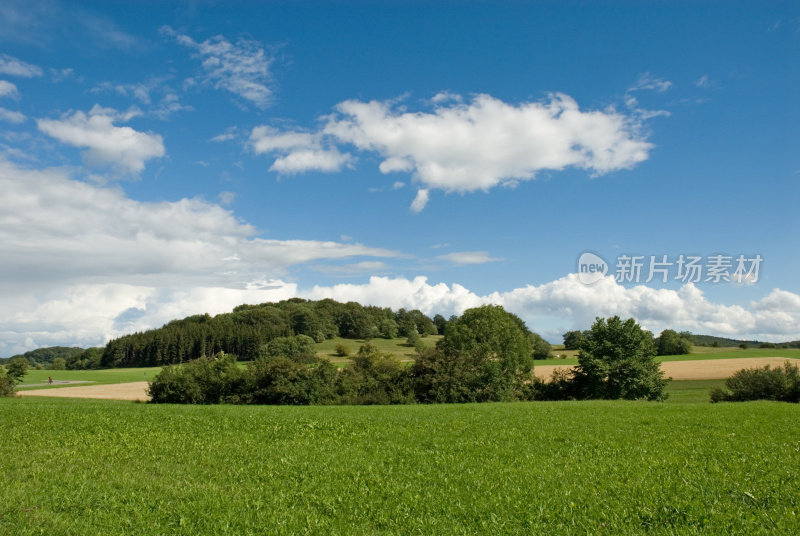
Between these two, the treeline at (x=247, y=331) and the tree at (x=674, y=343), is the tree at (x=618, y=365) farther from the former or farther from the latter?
the treeline at (x=247, y=331)

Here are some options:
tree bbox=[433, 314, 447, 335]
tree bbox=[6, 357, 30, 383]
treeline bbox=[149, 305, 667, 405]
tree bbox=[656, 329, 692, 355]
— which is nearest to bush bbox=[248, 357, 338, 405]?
treeline bbox=[149, 305, 667, 405]

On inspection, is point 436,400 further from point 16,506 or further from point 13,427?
point 16,506

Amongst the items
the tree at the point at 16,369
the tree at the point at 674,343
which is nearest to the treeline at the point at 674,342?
the tree at the point at 674,343

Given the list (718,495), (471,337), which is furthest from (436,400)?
(718,495)

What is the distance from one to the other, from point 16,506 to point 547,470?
11431 mm

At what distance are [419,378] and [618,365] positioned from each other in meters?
20.0

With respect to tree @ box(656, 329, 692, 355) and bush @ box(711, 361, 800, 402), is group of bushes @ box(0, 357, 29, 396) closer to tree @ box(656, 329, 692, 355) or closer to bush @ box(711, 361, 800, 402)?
bush @ box(711, 361, 800, 402)

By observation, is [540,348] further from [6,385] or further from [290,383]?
[6,385]

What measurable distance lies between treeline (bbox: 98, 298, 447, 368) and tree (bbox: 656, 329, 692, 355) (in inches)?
2161

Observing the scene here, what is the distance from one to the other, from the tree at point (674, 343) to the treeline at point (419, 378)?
256 feet

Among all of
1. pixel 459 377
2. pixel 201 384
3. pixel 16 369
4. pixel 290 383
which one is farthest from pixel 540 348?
pixel 16 369

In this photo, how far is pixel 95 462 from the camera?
42.2 ft

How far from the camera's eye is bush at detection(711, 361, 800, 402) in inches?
1639

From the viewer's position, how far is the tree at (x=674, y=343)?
11525 centimetres
